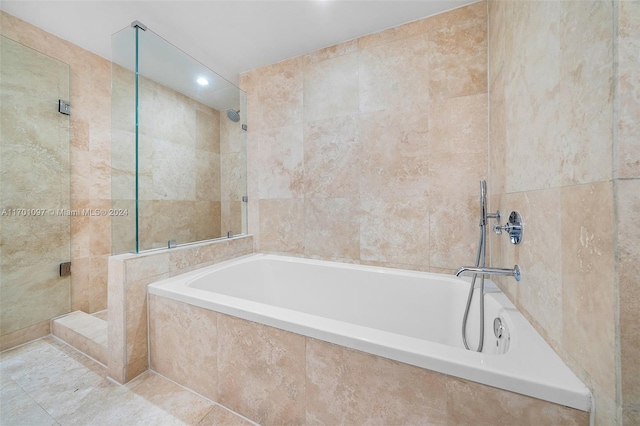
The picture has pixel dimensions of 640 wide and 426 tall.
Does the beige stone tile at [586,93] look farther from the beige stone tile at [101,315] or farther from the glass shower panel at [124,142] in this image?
the beige stone tile at [101,315]

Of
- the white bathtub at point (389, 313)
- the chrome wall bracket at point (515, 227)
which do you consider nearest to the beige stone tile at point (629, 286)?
the white bathtub at point (389, 313)

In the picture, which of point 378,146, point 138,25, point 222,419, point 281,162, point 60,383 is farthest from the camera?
point 281,162

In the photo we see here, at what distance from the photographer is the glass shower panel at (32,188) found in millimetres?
1586

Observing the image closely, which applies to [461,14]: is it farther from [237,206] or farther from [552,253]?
[237,206]

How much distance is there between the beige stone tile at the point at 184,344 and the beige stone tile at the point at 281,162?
1167 millimetres

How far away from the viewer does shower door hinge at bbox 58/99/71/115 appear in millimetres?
1816

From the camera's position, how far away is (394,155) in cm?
170

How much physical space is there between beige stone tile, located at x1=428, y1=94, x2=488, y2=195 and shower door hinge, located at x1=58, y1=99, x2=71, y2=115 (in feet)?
9.01

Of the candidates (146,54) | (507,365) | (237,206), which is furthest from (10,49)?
(507,365)

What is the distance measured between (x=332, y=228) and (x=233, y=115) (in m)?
1.44

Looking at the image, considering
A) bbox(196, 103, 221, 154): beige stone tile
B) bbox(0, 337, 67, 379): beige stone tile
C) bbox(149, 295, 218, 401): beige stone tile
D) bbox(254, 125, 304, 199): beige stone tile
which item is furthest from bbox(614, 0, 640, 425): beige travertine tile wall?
bbox(0, 337, 67, 379): beige stone tile

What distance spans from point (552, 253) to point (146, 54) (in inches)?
95.7

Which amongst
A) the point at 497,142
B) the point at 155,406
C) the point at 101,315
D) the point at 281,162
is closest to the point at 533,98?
the point at 497,142

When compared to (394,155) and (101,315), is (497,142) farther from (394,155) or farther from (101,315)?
(101,315)
